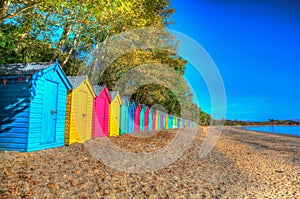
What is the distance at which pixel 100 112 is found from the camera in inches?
567

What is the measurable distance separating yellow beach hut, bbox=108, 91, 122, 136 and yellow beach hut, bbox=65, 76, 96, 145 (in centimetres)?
305

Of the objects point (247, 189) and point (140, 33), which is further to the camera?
point (140, 33)

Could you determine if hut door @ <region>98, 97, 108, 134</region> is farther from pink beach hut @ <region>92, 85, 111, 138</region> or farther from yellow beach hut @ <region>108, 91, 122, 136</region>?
yellow beach hut @ <region>108, 91, 122, 136</region>

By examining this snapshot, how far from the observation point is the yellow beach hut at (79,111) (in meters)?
10.9

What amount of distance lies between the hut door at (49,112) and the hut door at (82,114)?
1.85 metres

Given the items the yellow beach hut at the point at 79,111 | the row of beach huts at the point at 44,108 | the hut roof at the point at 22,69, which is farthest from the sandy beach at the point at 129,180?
the yellow beach hut at the point at 79,111

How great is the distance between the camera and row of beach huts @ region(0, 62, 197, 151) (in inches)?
335

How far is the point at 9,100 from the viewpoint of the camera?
8.67m

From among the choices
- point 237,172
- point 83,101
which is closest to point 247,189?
point 237,172

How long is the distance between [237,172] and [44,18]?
11.6 m

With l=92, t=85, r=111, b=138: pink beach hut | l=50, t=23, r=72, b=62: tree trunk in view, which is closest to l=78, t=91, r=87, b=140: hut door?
l=92, t=85, r=111, b=138: pink beach hut

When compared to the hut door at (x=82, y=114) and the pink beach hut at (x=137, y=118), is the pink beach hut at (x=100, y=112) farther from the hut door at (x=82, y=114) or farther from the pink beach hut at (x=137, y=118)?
the pink beach hut at (x=137, y=118)

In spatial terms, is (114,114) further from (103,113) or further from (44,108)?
(44,108)

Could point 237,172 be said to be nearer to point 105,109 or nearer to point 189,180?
point 189,180
